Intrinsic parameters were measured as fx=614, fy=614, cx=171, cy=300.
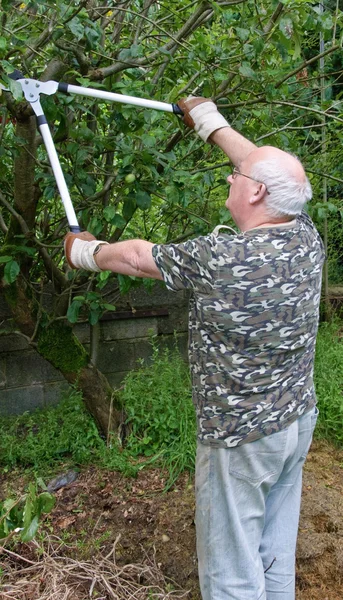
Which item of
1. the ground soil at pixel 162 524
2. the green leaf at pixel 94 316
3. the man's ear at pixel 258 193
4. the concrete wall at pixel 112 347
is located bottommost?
the ground soil at pixel 162 524

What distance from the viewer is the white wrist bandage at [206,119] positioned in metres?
2.37

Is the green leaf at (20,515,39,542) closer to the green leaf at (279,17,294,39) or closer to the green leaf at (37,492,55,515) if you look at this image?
the green leaf at (37,492,55,515)

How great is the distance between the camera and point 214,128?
2359 mm

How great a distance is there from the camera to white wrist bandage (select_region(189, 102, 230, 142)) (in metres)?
2.37

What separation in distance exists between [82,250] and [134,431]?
Result: 2.01 m

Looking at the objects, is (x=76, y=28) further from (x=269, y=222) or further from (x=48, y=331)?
(x=48, y=331)

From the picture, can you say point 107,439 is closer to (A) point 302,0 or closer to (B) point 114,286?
(B) point 114,286

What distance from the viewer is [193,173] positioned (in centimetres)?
315

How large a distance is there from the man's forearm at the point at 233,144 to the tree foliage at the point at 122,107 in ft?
0.97

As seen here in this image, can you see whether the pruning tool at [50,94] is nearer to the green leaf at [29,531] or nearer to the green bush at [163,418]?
the green leaf at [29,531]

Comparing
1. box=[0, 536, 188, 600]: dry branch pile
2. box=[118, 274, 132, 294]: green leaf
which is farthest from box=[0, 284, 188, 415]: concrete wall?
box=[0, 536, 188, 600]: dry branch pile

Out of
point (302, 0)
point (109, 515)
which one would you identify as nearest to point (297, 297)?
point (302, 0)

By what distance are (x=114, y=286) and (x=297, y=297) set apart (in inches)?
94.4

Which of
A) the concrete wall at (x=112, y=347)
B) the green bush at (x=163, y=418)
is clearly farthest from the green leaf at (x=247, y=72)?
the concrete wall at (x=112, y=347)
